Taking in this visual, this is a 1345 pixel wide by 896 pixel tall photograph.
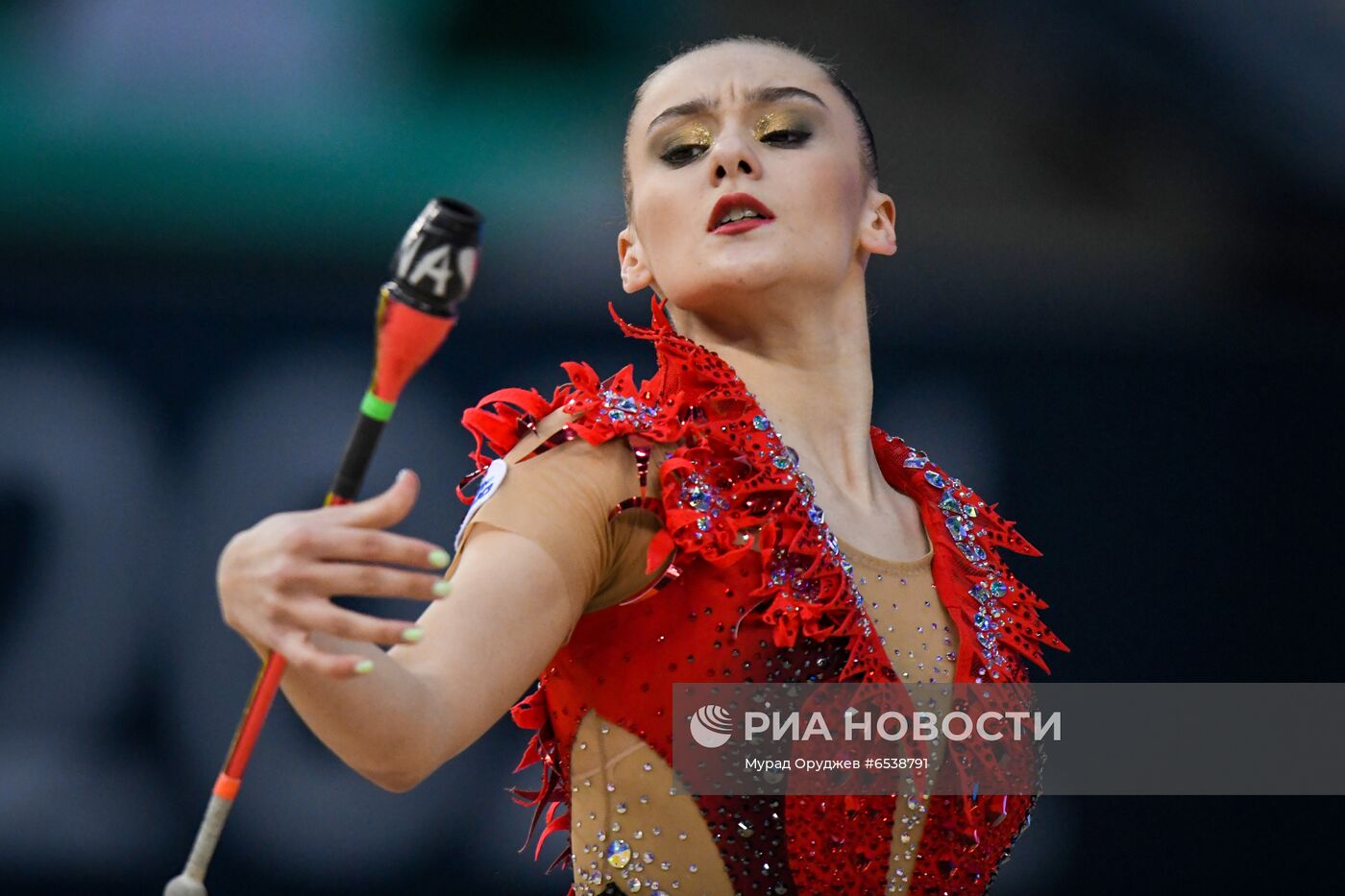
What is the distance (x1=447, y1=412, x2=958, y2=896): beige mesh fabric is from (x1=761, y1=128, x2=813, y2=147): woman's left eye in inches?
18.4

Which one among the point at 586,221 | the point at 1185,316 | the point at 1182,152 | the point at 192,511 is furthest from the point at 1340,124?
the point at 192,511

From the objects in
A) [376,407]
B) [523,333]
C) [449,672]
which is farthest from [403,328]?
[523,333]

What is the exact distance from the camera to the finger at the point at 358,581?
962 millimetres

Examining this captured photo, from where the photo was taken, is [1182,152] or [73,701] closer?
[73,701]

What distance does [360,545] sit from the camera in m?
0.97

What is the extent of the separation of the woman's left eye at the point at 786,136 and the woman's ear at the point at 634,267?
0.67 feet

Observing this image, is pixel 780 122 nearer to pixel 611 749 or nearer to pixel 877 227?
pixel 877 227

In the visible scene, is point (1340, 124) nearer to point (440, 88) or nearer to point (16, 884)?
point (440, 88)

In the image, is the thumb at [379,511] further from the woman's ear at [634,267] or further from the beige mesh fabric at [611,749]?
the woman's ear at [634,267]

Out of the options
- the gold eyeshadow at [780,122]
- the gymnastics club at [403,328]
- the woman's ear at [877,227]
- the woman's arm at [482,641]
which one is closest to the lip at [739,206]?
the gold eyeshadow at [780,122]

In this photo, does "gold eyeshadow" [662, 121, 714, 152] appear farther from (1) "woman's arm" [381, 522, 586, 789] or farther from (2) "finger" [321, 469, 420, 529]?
(2) "finger" [321, 469, 420, 529]

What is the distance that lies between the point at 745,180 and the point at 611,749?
0.65m

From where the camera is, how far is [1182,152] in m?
3.15

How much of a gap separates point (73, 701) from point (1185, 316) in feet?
7.37
